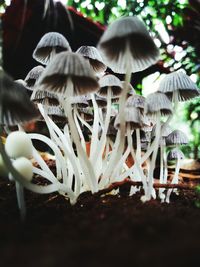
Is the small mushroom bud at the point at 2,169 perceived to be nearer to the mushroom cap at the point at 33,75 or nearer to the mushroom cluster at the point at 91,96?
the mushroom cluster at the point at 91,96

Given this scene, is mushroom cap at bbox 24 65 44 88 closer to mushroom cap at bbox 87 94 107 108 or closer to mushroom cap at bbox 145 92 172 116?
mushroom cap at bbox 87 94 107 108

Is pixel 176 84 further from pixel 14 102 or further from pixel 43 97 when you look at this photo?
pixel 14 102

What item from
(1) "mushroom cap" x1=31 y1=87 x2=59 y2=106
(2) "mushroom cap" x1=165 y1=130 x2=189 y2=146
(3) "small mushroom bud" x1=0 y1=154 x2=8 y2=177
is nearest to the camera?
(3) "small mushroom bud" x1=0 y1=154 x2=8 y2=177

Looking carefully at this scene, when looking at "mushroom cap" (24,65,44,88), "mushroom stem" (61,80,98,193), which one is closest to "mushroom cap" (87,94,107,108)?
"mushroom cap" (24,65,44,88)

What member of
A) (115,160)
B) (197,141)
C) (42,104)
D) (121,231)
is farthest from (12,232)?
(197,141)

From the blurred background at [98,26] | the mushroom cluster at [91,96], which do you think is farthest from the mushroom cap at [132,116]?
the blurred background at [98,26]
